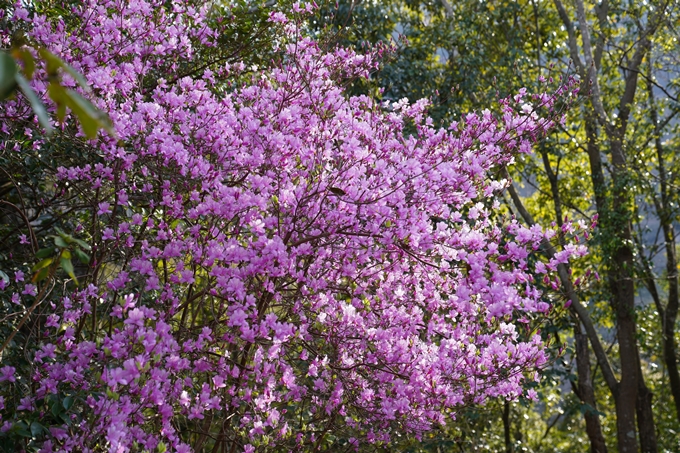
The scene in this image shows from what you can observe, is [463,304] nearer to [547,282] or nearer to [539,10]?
[547,282]

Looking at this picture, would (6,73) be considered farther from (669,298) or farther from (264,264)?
(669,298)

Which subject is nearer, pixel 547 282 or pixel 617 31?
pixel 547 282

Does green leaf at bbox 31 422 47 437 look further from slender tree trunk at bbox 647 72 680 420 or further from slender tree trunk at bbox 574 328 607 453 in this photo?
slender tree trunk at bbox 647 72 680 420

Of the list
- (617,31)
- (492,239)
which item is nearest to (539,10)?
(617,31)

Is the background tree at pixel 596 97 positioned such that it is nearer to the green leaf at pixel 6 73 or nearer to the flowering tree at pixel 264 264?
the flowering tree at pixel 264 264

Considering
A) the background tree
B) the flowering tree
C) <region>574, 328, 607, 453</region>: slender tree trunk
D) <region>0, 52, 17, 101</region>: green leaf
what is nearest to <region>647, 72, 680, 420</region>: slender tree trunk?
the background tree

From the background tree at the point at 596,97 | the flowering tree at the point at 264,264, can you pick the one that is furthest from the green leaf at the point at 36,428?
the background tree at the point at 596,97

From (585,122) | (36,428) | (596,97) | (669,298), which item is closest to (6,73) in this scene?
(36,428)

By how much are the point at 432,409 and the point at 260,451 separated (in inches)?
35.8

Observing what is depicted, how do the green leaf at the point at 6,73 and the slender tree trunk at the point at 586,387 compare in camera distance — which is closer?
the green leaf at the point at 6,73

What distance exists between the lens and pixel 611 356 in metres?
14.5

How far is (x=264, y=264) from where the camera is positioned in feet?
9.93

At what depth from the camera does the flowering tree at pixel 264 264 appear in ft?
9.93

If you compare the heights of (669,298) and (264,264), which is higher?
(669,298)
